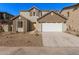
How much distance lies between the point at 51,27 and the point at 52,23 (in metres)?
0.85

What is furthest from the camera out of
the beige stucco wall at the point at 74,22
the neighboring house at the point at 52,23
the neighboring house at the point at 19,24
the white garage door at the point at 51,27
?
the beige stucco wall at the point at 74,22

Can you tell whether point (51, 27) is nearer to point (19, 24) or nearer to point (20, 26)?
point (20, 26)

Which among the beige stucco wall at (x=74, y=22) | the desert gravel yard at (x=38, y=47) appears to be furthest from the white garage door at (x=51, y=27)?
the desert gravel yard at (x=38, y=47)

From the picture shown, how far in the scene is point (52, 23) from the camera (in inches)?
1126

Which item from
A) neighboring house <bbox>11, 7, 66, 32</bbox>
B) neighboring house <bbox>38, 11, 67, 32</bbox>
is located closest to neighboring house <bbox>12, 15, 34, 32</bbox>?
neighboring house <bbox>11, 7, 66, 32</bbox>

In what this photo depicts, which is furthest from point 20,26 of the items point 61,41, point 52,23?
point 61,41

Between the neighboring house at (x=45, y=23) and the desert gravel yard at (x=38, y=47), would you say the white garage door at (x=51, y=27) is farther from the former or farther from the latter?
the desert gravel yard at (x=38, y=47)

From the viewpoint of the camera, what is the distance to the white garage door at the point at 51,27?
91.8 ft

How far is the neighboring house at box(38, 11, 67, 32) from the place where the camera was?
2812 cm

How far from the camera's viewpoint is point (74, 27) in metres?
29.8

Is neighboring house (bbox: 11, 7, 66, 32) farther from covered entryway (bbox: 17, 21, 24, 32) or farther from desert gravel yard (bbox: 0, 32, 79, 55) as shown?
desert gravel yard (bbox: 0, 32, 79, 55)
